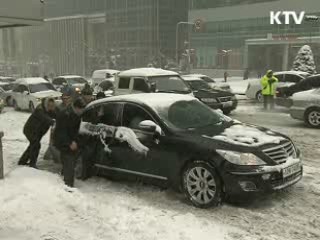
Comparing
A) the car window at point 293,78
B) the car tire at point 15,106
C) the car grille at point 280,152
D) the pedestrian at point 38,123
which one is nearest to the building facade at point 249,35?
the car window at point 293,78

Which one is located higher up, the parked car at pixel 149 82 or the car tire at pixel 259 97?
the parked car at pixel 149 82

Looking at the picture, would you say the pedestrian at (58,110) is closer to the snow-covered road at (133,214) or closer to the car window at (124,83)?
the snow-covered road at (133,214)

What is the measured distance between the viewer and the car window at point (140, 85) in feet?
48.8

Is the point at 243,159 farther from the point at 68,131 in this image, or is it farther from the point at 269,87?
the point at 269,87

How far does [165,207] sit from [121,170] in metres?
1.24

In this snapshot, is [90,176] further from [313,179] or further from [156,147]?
[313,179]

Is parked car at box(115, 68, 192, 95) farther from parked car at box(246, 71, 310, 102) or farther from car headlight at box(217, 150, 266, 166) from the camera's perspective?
car headlight at box(217, 150, 266, 166)

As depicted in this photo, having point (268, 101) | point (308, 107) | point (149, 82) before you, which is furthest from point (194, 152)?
point (268, 101)

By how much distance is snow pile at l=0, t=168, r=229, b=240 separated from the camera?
5.35 metres

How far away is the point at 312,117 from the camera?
13.4 m

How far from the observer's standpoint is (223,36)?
88.8 meters

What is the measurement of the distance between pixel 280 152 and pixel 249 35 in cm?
8008

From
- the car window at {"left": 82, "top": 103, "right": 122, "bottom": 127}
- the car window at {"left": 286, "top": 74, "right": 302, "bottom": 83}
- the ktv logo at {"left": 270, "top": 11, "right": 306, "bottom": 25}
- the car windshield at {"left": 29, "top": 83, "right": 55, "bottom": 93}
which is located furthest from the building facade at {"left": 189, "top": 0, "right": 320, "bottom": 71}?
the car window at {"left": 82, "top": 103, "right": 122, "bottom": 127}

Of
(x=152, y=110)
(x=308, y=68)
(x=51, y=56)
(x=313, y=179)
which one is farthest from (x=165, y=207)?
(x=51, y=56)
